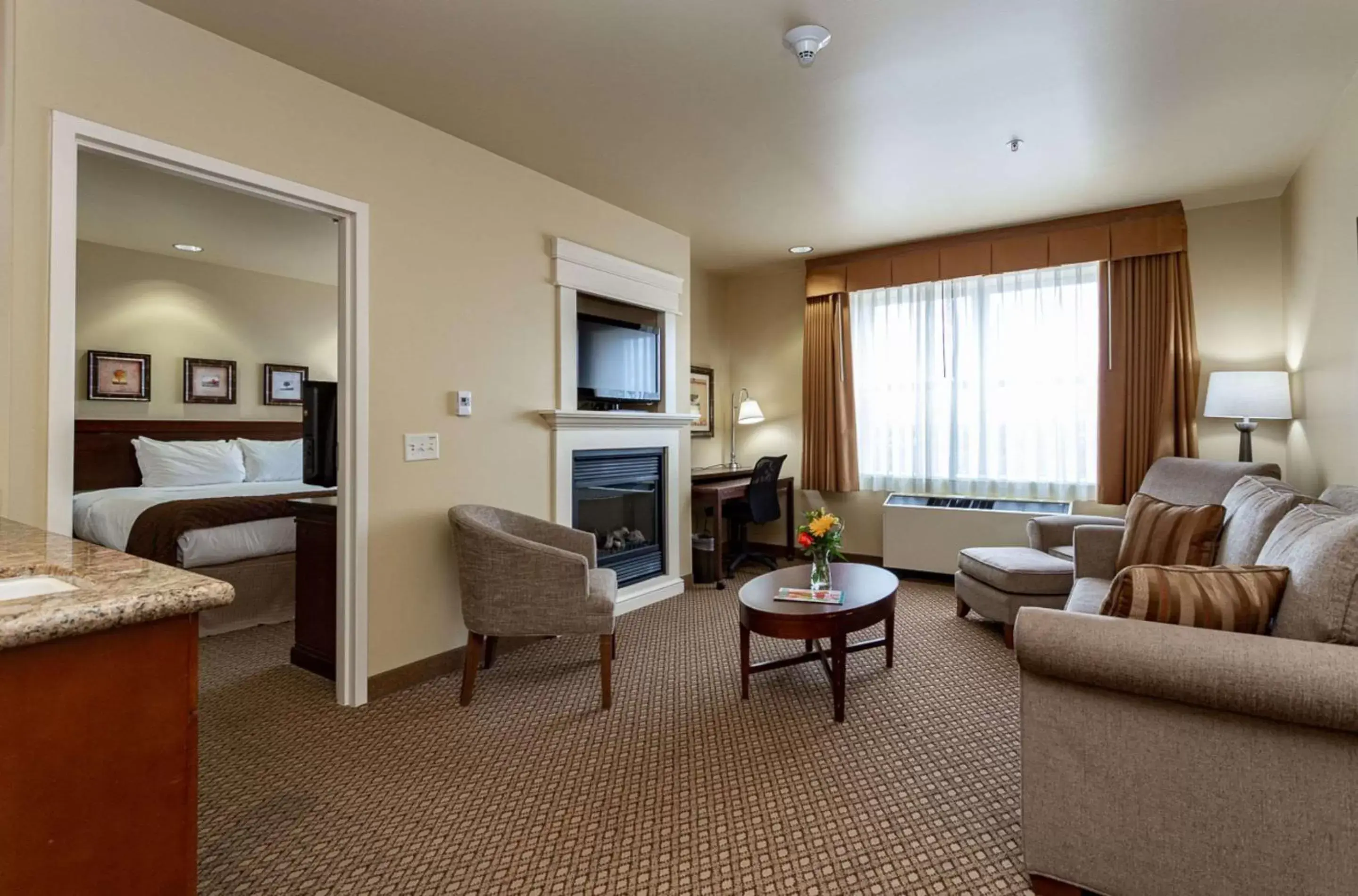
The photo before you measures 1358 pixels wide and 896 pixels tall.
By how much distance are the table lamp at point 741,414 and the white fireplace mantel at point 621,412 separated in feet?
3.71

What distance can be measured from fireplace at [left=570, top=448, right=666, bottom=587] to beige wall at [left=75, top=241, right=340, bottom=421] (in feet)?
7.59

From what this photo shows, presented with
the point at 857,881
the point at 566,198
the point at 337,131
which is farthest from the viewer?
the point at 566,198

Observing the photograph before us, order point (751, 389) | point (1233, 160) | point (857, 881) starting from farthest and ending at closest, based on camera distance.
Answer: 1. point (751, 389)
2. point (1233, 160)
3. point (857, 881)

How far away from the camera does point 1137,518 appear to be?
294cm

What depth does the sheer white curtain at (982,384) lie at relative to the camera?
4430 mm

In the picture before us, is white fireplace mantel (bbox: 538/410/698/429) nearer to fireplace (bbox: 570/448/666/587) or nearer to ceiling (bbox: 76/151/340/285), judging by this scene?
fireplace (bbox: 570/448/666/587)

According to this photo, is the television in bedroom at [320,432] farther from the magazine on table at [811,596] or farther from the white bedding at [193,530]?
the magazine on table at [811,596]

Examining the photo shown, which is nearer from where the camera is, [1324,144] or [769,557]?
[1324,144]

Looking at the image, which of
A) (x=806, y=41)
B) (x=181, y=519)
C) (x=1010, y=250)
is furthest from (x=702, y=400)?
(x=181, y=519)

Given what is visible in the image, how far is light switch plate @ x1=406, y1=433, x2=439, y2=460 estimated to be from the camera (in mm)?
2906

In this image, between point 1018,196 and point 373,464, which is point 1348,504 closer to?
point 1018,196

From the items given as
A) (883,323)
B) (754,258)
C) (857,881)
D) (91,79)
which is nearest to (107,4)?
(91,79)

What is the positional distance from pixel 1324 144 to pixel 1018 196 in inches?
52.1

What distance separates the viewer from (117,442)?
16.4 feet
